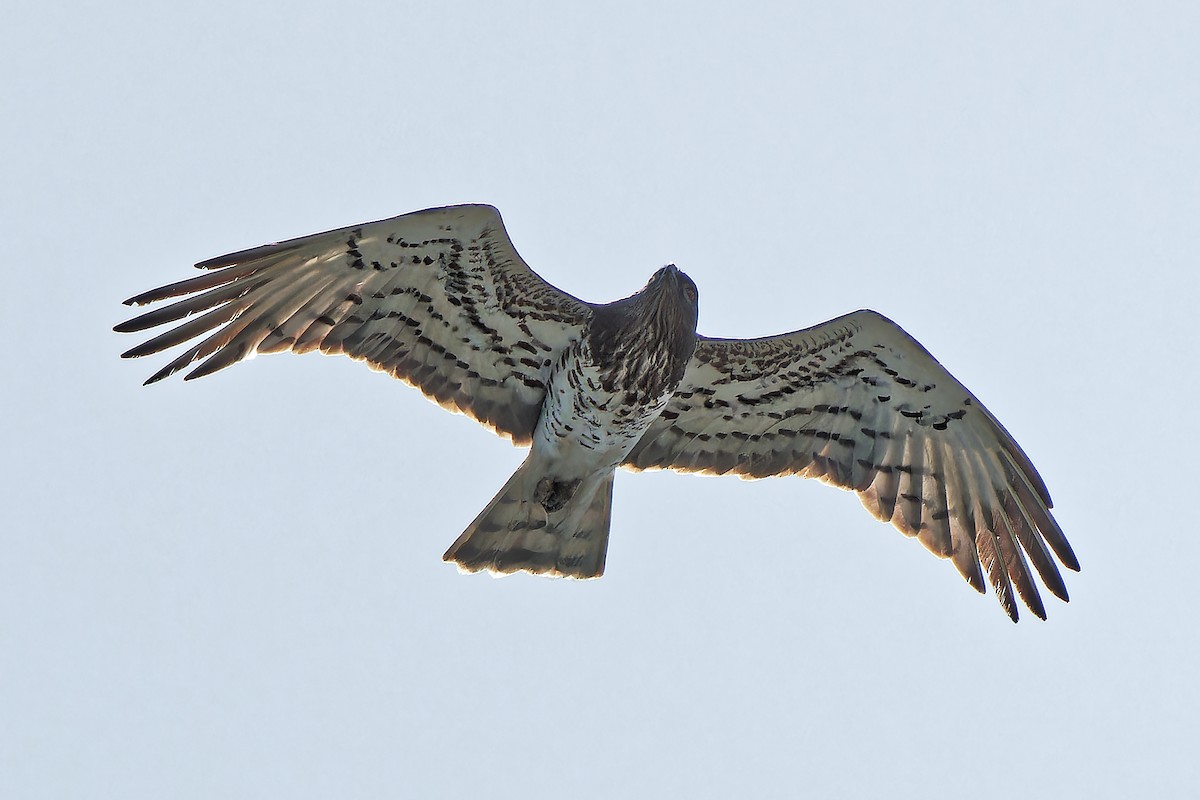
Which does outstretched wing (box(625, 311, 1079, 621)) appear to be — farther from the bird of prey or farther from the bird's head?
the bird's head

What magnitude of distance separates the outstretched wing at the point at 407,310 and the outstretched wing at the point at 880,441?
3.58 ft

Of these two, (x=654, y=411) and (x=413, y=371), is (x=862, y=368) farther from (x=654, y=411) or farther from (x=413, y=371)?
(x=413, y=371)

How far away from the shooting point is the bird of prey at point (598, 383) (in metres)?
10.4

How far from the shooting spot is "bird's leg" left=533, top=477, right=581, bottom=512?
11125 mm

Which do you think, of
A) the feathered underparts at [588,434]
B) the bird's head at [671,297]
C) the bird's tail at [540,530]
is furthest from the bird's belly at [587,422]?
the bird's head at [671,297]

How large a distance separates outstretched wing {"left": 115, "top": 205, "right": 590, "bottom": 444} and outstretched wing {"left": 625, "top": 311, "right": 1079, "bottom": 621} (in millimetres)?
1090

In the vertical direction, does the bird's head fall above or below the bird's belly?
above

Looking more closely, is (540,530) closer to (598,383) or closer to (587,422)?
(587,422)

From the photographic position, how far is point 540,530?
11281 mm

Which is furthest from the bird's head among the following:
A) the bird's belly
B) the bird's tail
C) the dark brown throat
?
the bird's tail

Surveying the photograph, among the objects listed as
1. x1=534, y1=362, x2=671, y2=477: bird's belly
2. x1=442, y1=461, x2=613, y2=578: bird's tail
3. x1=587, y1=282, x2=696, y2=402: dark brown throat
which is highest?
x1=587, y1=282, x2=696, y2=402: dark brown throat

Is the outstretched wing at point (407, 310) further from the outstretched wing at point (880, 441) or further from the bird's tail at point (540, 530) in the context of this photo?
the outstretched wing at point (880, 441)

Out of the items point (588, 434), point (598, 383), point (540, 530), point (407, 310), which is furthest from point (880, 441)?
point (407, 310)

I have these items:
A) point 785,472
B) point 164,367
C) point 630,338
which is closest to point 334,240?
point 164,367
